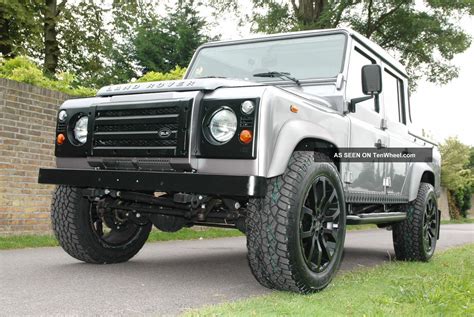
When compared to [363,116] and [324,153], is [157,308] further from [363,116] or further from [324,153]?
[363,116]

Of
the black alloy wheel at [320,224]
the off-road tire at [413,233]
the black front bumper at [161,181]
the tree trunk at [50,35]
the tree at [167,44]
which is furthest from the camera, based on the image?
the tree trunk at [50,35]

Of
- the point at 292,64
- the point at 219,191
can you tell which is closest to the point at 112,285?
the point at 219,191

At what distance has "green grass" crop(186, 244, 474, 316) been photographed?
11.5 feet

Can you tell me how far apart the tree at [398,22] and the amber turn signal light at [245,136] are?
1724 cm

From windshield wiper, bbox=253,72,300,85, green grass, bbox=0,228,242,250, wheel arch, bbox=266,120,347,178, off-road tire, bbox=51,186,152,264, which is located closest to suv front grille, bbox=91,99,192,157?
wheel arch, bbox=266,120,347,178

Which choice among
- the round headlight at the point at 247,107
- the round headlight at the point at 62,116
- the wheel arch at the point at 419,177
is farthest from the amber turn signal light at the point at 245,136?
the wheel arch at the point at 419,177

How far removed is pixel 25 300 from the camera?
376cm

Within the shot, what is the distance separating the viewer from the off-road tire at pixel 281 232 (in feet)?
13.1

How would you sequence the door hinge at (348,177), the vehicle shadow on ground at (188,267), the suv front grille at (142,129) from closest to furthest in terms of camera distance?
1. the suv front grille at (142,129)
2. the vehicle shadow on ground at (188,267)
3. the door hinge at (348,177)

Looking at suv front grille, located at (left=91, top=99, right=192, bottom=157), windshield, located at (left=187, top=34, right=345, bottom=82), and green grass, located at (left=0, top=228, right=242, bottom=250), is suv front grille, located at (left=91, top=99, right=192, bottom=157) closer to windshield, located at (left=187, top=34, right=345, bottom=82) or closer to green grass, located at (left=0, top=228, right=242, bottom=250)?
windshield, located at (left=187, top=34, right=345, bottom=82)

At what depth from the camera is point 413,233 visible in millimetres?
6805

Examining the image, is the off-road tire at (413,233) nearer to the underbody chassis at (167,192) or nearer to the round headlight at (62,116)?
the underbody chassis at (167,192)

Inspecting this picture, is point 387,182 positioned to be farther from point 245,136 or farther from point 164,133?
point 164,133

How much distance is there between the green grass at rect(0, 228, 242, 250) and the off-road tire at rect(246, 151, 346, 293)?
12.8 feet
